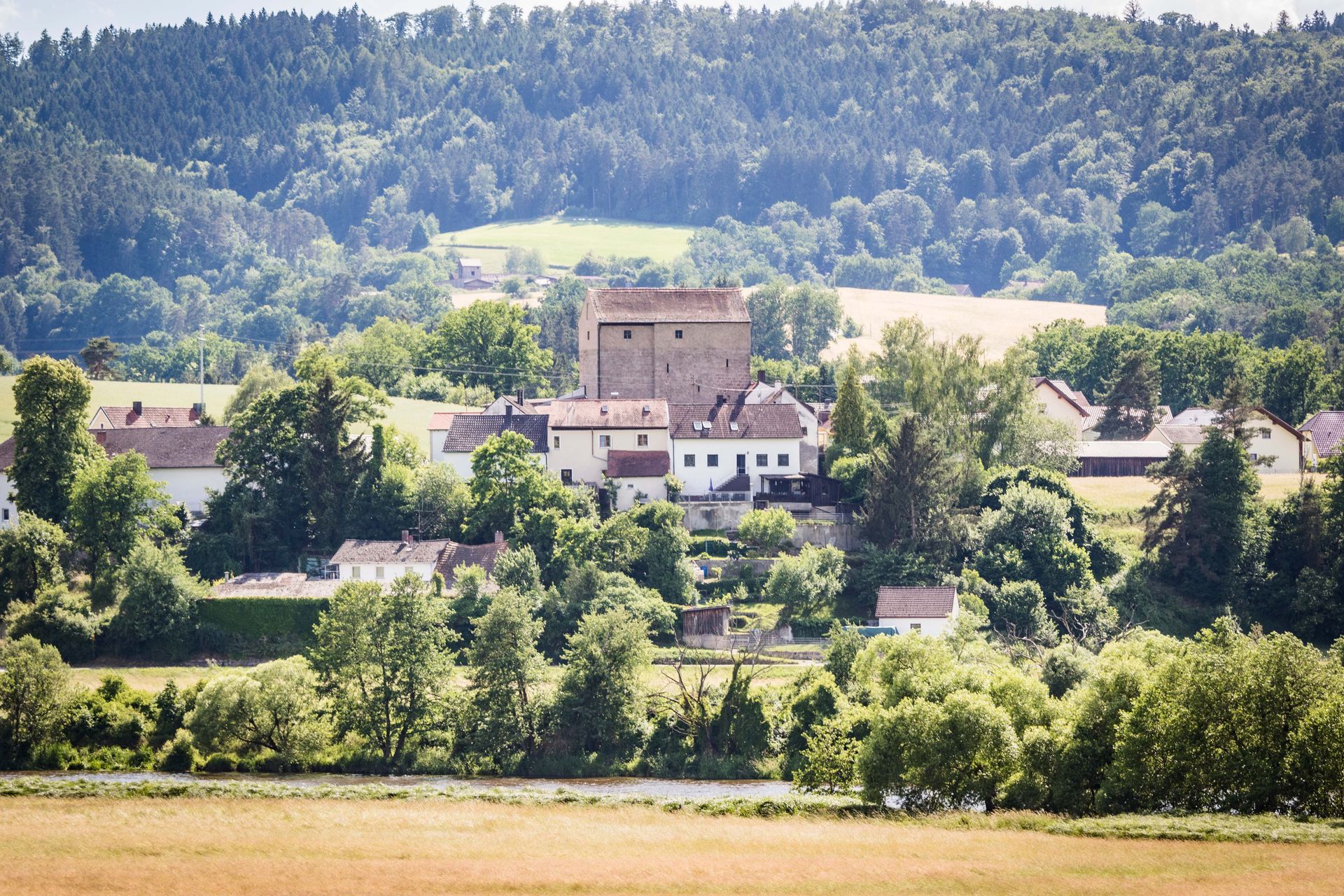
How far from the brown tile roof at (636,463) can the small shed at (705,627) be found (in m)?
9.54

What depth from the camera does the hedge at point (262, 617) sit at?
6838 cm

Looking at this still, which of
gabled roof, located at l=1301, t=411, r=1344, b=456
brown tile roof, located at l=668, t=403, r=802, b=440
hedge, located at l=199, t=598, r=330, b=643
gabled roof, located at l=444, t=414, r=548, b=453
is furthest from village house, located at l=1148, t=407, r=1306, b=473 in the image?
hedge, located at l=199, t=598, r=330, b=643

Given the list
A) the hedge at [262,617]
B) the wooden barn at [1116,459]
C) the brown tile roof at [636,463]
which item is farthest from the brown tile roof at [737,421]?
the wooden barn at [1116,459]

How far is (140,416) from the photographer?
9231 cm

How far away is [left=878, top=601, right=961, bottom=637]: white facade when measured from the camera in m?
67.2

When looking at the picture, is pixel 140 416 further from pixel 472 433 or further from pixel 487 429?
pixel 487 429

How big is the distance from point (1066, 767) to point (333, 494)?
3736 centimetres

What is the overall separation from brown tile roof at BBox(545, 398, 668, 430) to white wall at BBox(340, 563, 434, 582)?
10.1 metres

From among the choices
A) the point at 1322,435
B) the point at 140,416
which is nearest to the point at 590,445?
the point at 140,416

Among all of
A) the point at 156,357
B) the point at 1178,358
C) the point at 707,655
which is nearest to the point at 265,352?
the point at 156,357

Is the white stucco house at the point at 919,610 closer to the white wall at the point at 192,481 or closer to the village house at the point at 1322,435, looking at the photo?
the white wall at the point at 192,481

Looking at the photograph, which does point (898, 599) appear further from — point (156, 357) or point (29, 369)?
point (156, 357)

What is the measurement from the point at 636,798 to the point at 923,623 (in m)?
18.8

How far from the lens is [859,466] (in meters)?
78.1
